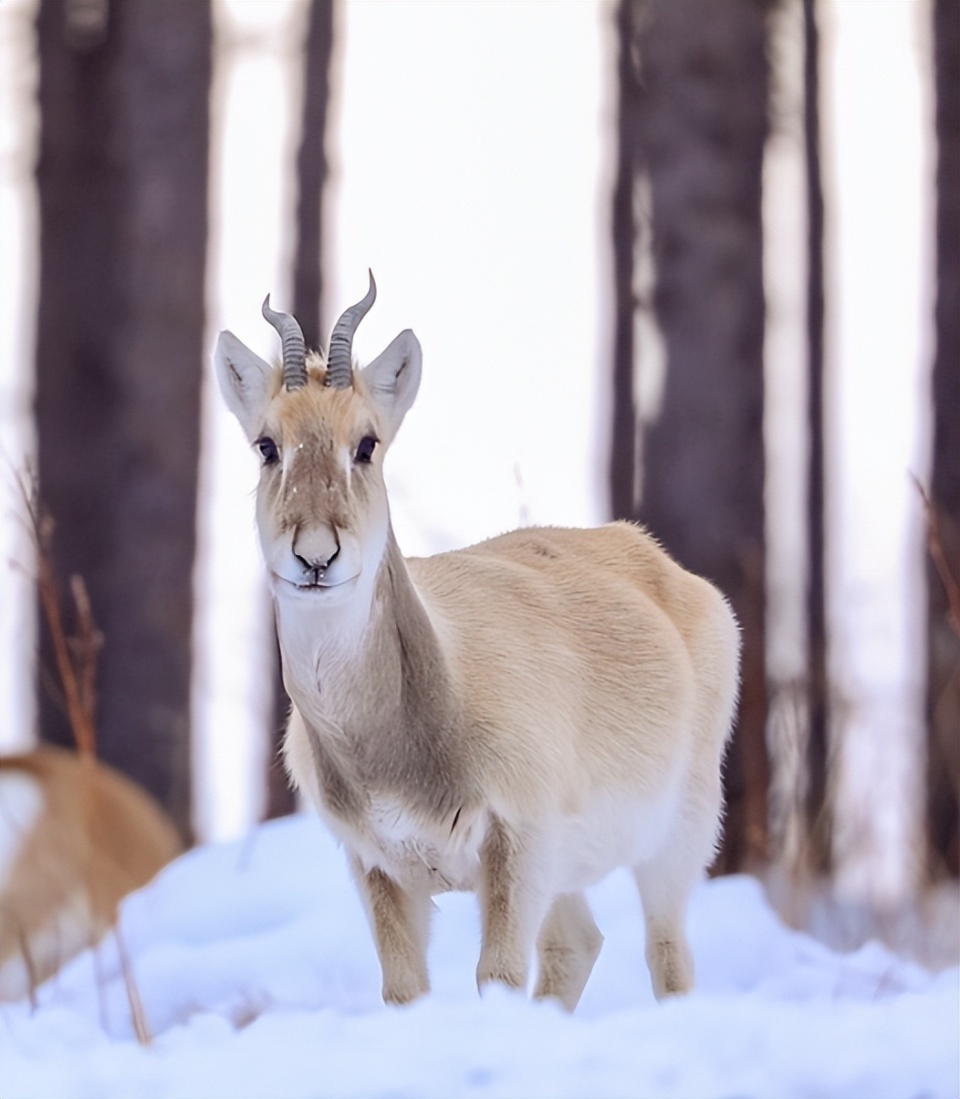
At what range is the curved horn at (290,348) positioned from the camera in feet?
14.3

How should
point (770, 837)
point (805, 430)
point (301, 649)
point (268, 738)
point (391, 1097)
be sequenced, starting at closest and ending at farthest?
point (391, 1097)
point (301, 649)
point (770, 837)
point (268, 738)
point (805, 430)

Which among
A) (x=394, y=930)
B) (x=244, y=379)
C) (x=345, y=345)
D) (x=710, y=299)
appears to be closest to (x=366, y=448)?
(x=345, y=345)

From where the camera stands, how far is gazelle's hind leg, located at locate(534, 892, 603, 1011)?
5.55 m

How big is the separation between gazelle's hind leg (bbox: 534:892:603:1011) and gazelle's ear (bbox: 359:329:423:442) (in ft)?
6.09

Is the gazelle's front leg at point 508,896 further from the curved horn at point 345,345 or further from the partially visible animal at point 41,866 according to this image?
the partially visible animal at point 41,866

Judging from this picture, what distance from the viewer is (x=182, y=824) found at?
9.24 metres

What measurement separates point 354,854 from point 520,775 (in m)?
0.51

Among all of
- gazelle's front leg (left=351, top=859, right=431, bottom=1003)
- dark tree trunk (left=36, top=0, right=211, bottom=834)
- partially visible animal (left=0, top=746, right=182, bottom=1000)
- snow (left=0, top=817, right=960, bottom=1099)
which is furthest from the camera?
dark tree trunk (left=36, top=0, right=211, bottom=834)

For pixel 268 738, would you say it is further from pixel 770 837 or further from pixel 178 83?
pixel 178 83

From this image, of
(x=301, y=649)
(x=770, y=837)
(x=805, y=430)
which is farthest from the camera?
(x=805, y=430)

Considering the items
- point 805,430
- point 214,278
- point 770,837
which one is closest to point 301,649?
point 770,837

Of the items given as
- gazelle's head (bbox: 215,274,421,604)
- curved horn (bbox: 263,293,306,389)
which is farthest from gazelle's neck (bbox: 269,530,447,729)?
curved horn (bbox: 263,293,306,389)

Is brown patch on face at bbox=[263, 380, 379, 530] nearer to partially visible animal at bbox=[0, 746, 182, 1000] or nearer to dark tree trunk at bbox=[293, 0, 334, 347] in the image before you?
partially visible animal at bbox=[0, 746, 182, 1000]

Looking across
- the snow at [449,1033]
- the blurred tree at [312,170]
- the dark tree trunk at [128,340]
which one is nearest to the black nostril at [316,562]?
the snow at [449,1033]
